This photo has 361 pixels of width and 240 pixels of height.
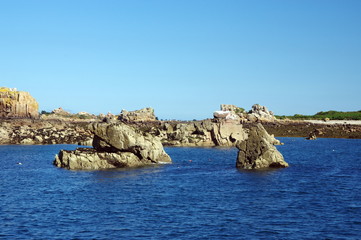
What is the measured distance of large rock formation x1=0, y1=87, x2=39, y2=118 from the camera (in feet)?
502

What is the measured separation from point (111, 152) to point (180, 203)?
99.9ft

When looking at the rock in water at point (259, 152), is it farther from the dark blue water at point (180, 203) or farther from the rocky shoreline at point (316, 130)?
the rocky shoreline at point (316, 130)

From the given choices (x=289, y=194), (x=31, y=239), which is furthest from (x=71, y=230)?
(x=289, y=194)

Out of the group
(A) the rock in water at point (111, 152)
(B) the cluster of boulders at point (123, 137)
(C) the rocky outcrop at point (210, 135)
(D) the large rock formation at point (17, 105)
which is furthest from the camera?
(D) the large rock formation at point (17, 105)

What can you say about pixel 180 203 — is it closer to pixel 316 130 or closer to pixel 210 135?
pixel 210 135

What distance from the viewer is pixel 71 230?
107ft

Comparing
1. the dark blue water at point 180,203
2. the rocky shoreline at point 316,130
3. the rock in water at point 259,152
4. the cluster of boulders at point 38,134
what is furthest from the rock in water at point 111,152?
the rocky shoreline at point 316,130

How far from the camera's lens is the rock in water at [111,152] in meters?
67.9

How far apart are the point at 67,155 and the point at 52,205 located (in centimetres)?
2851

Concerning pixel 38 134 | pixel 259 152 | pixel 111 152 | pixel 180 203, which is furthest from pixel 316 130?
pixel 180 203

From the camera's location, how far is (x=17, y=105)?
15438cm

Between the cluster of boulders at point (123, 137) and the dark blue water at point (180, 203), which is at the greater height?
the cluster of boulders at point (123, 137)

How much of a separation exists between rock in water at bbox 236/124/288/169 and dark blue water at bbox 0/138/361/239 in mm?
2323

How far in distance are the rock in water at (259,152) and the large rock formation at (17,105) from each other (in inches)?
4126
